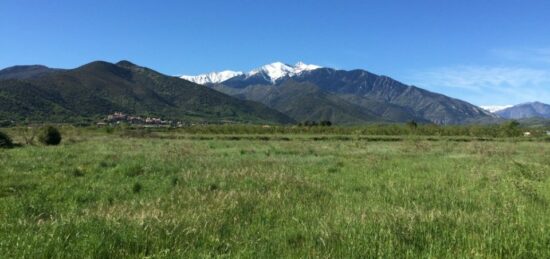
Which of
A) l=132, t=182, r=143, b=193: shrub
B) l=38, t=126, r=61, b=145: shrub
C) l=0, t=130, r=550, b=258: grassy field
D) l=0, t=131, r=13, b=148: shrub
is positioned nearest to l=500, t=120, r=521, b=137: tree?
l=38, t=126, r=61, b=145: shrub

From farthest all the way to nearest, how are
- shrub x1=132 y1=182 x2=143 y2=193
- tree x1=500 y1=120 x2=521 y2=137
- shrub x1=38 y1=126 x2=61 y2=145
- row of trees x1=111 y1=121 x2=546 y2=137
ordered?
row of trees x1=111 y1=121 x2=546 y2=137, tree x1=500 y1=120 x2=521 y2=137, shrub x1=38 y1=126 x2=61 y2=145, shrub x1=132 y1=182 x2=143 y2=193

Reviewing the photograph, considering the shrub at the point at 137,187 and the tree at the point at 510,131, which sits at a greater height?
the tree at the point at 510,131

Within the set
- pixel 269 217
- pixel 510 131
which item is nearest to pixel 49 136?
pixel 269 217

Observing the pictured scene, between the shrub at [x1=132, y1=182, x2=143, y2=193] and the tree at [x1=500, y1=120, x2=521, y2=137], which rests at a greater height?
the tree at [x1=500, y1=120, x2=521, y2=137]

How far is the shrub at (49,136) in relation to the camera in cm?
4122

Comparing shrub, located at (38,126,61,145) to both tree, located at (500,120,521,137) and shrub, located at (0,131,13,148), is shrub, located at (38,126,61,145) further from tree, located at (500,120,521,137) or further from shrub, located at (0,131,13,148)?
tree, located at (500,120,521,137)

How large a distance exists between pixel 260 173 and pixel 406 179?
5.09m

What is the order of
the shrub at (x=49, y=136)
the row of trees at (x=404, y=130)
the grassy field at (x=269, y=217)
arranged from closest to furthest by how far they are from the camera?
the grassy field at (x=269, y=217), the shrub at (x=49, y=136), the row of trees at (x=404, y=130)

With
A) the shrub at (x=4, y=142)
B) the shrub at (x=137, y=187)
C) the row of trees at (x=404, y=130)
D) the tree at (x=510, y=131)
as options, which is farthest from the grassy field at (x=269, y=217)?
the row of trees at (x=404, y=130)

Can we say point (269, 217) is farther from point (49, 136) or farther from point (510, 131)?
point (510, 131)

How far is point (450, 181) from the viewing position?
15.2 m

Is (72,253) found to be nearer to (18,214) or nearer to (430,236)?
(18,214)

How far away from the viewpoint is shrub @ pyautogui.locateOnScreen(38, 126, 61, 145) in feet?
135

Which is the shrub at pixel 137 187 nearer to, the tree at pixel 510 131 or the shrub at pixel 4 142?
the shrub at pixel 4 142
